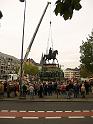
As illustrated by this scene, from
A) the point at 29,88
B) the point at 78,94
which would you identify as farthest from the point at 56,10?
the point at 78,94

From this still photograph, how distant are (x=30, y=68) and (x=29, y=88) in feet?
424

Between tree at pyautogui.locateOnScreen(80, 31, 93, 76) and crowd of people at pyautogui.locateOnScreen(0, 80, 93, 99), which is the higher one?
tree at pyautogui.locateOnScreen(80, 31, 93, 76)

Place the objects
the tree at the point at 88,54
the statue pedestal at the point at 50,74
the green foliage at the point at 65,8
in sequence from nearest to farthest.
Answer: the green foliage at the point at 65,8 → the statue pedestal at the point at 50,74 → the tree at the point at 88,54

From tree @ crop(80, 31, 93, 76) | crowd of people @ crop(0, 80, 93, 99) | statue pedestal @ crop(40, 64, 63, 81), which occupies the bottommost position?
crowd of people @ crop(0, 80, 93, 99)

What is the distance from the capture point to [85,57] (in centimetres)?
6134

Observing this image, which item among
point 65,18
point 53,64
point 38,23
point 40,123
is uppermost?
point 38,23

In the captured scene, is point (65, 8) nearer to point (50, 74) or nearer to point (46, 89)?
point (46, 89)

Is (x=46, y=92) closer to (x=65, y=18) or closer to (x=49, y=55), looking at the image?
(x=49, y=55)

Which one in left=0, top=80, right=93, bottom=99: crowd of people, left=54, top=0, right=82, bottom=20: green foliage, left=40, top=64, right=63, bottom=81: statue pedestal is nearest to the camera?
left=54, top=0, right=82, bottom=20: green foliage

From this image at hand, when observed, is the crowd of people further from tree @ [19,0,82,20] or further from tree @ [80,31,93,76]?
tree @ [19,0,82,20]

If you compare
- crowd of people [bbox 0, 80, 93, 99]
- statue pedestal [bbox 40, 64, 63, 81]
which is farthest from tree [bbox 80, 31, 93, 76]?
crowd of people [bbox 0, 80, 93, 99]

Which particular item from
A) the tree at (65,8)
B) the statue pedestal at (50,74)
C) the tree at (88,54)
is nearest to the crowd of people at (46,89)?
the statue pedestal at (50,74)

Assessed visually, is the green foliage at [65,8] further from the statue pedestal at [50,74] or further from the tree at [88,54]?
the tree at [88,54]

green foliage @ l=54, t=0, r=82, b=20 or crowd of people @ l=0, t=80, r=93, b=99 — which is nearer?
green foliage @ l=54, t=0, r=82, b=20
